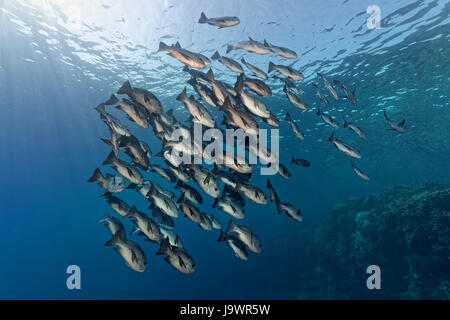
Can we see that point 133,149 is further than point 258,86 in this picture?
Yes

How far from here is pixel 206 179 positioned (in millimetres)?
4422

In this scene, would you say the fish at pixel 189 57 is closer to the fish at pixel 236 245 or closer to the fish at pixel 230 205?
the fish at pixel 230 205

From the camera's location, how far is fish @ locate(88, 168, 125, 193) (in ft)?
16.2

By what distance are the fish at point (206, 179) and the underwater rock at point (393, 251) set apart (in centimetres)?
1163

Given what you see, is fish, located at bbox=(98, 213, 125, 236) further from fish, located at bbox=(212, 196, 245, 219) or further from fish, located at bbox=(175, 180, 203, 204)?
fish, located at bbox=(212, 196, 245, 219)

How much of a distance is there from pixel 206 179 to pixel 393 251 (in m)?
13.0

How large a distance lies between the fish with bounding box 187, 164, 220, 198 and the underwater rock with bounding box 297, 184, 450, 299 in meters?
11.6

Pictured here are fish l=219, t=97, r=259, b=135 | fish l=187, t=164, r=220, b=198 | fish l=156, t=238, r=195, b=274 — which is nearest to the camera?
fish l=219, t=97, r=259, b=135

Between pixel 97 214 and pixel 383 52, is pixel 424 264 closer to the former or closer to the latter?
pixel 383 52

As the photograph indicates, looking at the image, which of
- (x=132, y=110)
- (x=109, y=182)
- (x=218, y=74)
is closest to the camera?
(x=132, y=110)

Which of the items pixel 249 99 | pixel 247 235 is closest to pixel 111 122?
pixel 249 99

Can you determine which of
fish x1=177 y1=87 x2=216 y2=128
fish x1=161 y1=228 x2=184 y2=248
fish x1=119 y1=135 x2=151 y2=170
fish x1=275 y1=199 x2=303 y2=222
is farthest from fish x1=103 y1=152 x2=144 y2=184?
fish x1=275 y1=199 x2=303 y2=222

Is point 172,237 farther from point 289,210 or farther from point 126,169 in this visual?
point 289,210

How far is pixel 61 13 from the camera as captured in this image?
12844 mm
